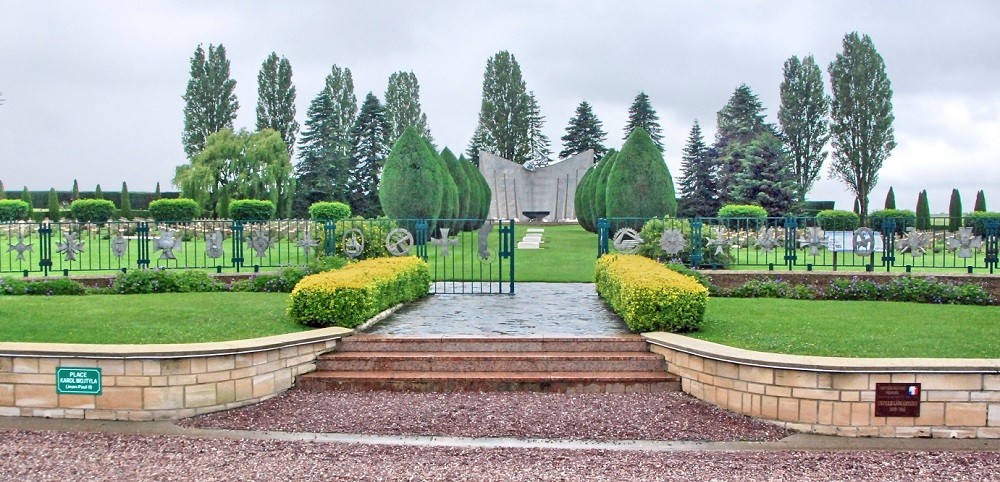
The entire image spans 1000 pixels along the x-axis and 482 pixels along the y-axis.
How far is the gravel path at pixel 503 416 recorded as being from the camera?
245 inches

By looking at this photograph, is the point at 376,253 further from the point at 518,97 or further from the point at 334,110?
the point at 518,97

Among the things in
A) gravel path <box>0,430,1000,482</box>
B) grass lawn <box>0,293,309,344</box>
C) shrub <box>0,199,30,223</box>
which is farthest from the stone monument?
gravel path <box>0,430,1000,482</box>

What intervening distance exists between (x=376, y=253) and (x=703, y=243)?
567cm

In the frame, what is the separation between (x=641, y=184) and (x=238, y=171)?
2373 cm

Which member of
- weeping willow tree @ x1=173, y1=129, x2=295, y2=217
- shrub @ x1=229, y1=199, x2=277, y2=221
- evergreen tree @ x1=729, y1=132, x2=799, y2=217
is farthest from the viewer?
weeping willow tree @ x1=173, y1=129, x2=295, y2=217

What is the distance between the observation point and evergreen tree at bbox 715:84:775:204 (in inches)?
1517

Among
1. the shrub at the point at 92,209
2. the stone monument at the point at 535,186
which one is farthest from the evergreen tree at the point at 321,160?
the shrub at the point at 92,209

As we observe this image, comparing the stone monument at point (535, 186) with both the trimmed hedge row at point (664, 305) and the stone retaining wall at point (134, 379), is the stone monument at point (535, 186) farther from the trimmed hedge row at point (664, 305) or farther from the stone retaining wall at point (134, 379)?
the stone retaining wall at point (134, 379)

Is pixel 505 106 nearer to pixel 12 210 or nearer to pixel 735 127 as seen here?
pixel 735 127

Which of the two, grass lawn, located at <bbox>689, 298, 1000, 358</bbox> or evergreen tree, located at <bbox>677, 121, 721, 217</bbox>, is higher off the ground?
evergreen tree, located at <bbox>677, 121, 721, 217</bbox>

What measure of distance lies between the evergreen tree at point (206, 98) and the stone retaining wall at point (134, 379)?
37.6m

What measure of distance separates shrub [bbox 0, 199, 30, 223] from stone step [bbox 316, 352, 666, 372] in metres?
27.7

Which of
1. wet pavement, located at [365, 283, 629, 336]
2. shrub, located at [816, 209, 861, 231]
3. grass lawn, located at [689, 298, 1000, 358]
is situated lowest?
wet pavement, located at [365, 283, 629, 336]

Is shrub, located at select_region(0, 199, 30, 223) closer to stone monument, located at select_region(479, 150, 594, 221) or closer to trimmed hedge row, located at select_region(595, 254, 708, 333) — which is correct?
stone monument, located at select_region(479, 150, 594, 221)
